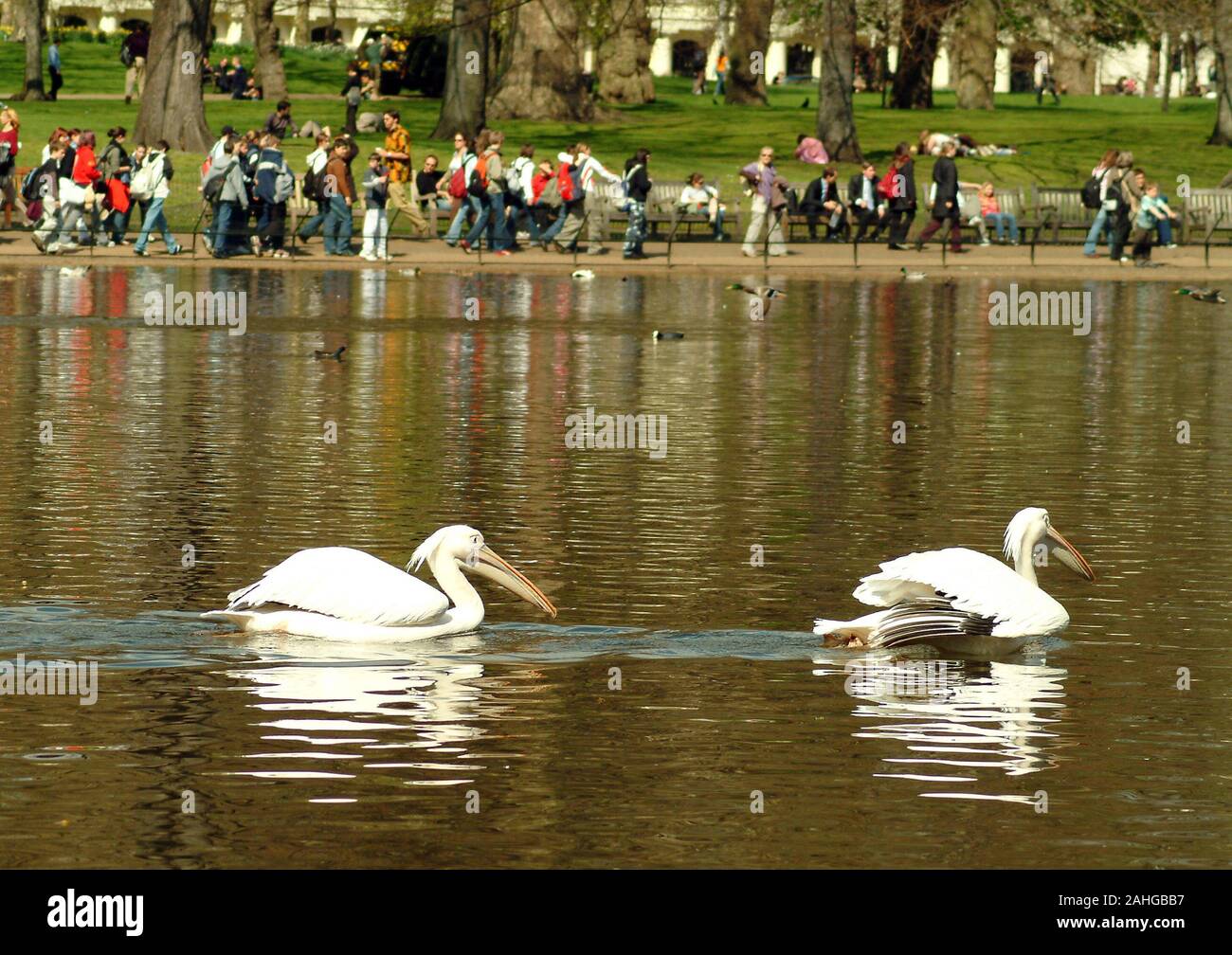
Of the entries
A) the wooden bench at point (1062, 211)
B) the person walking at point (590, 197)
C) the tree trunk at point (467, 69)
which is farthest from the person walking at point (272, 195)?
the wooden bench at point (1062, 211)

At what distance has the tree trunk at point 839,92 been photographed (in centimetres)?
4600

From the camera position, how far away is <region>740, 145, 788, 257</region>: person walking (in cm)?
3738

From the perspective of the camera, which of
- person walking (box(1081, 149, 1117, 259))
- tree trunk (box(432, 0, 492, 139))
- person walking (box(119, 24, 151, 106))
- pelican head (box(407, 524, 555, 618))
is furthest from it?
person walking (box(119, 24, 151, 106))

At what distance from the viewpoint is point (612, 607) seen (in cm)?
1191

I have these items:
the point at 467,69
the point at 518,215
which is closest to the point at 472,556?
the point at 518,215

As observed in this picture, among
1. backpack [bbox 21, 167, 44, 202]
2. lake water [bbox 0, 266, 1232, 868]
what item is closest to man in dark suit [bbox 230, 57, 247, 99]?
backpack [bbox 21, 167, 44, 202]

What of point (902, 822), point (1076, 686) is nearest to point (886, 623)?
point (1076, 686)

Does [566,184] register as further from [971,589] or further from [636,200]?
[971,589]

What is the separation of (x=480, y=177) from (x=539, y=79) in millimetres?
18521

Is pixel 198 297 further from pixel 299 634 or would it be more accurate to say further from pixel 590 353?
pixel 299 634

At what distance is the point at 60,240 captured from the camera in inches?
1400

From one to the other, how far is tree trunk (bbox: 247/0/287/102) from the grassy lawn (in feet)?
6.90

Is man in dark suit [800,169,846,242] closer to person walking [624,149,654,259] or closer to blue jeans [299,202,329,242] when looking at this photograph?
person walking [624,149,654,259]

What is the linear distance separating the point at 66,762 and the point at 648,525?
6.11 meters
